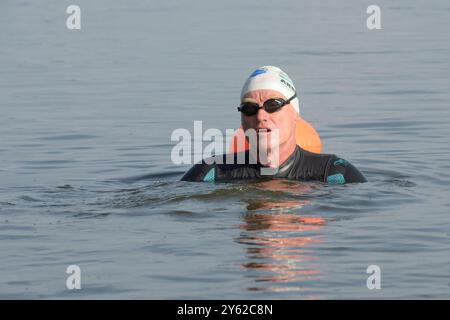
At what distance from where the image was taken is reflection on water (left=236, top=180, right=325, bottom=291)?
8453 millimetres

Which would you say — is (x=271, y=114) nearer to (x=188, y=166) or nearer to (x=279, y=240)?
(x=279, y=240)

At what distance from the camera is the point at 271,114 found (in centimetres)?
1093

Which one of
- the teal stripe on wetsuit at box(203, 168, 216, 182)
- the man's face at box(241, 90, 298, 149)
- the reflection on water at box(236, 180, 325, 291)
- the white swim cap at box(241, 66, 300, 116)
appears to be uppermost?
the white swim cap at box(241, 66, 300, 116)

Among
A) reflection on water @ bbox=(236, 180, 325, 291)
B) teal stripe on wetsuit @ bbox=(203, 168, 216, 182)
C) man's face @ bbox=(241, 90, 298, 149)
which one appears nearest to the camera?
reflection on water @ bbox=(236, 180, 325, 291)

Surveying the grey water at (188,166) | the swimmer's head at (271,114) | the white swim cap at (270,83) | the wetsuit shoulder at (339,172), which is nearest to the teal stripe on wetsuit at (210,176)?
the grey water at (188,166)

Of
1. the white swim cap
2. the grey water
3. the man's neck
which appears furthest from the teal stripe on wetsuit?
the white swim cap

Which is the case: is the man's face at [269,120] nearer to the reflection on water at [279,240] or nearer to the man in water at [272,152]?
the man in water at [272,152]

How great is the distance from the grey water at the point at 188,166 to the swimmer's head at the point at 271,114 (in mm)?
384

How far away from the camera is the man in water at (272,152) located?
1094cm

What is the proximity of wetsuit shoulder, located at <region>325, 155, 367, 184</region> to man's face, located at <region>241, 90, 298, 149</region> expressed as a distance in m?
0.47

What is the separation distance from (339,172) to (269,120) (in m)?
0.87

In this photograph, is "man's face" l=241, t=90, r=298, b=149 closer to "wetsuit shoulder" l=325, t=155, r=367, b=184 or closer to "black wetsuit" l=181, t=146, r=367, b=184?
"black wetsuit" l=181, t=146, r=367, b=184

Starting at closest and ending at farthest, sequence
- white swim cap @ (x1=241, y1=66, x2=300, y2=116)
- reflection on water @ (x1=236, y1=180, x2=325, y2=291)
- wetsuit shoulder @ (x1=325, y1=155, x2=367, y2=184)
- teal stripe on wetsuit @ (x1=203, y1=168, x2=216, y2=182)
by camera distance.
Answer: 1. reflection on water @ (x1=236, y1=180, x2=325, y2=291)
2. white swim cap @ (x1=241, y1=66, x2=300, y2=116)
3. wetsuit shoulder @ (x1=325, y1=155, x2=367, y2=184)
4. teal stripe on wetsuit @ (x1=203, y1=168, x2=216, y2=182)

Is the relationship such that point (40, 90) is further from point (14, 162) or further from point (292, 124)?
point (292, 124)
